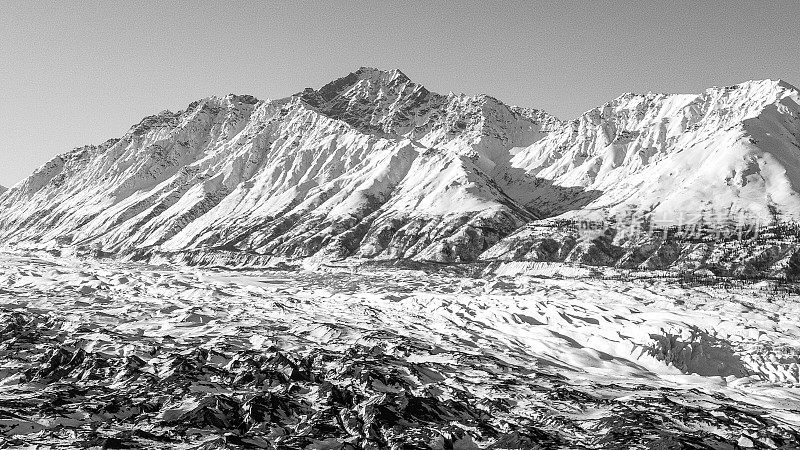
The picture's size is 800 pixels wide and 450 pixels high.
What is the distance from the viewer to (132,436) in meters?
69.4

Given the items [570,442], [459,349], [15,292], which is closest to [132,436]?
[570,442]

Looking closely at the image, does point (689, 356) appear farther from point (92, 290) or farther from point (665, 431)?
point (92, 290)

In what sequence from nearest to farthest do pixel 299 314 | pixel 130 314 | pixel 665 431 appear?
1. pixel 665 431
2. pixel 130 314
3. pixel 299 314

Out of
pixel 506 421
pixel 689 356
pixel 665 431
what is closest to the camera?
pixel 665 431

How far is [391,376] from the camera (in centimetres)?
9744

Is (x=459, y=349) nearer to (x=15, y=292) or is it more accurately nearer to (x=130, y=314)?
(x=130, y=314)

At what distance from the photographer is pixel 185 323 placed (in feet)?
480

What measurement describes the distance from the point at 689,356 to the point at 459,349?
6041 centimetres

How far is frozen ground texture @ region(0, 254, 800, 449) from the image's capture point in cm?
7362

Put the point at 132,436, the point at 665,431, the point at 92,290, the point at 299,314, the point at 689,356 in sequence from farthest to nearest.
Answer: the point at 92,290 < the point at 299,314 < the point at 689,356 < the point at 665,431 < the point at 132,436

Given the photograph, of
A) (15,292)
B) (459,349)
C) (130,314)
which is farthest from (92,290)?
(459,349)

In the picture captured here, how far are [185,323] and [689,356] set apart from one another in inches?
5144

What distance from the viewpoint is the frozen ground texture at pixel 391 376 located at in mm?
73625

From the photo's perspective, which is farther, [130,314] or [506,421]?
[130,314]
